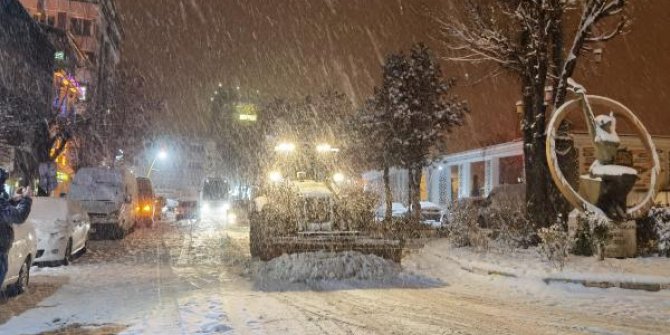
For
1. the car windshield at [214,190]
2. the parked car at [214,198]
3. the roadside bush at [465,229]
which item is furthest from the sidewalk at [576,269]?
the car windshield at [214,190]

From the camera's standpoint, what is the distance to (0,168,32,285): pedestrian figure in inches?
357

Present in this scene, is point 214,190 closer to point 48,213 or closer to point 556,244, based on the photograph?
point 48,213

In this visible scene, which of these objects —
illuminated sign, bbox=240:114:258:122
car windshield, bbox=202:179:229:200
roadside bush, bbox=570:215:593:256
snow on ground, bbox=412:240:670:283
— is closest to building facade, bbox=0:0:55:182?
car windshield, bbox=202:179:229:200

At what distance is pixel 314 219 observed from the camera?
47.4 feet

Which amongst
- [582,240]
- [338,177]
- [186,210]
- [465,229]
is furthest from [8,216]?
[186,210]

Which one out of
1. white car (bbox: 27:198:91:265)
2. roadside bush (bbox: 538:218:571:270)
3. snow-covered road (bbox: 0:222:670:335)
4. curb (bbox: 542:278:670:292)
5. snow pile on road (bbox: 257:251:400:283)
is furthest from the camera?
white car (bbox: 27:198:91:265)

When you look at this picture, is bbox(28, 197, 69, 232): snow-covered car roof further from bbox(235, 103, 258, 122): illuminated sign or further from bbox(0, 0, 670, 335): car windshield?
bbox(235, 103, 258, 122): illuminated sign

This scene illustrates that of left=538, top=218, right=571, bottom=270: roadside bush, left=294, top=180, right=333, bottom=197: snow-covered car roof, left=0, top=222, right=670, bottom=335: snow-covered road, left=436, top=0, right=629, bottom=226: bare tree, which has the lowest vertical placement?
left=0, top=222, right=670, bottom=335: snow-covered road

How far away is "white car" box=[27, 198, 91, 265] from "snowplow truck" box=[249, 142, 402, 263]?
171 inches

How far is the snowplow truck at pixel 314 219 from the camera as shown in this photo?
13.2m

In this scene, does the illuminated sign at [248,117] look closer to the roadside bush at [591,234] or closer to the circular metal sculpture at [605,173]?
the circular metal sculpture at [605,173]

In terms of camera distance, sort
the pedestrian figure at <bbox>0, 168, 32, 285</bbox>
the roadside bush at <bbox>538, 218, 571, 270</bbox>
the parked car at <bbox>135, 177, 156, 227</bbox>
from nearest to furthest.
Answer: the pedestrian figure at <bbox>0, 168, 32, 285</bbox> < the roadside bush at <bbox>538, 218, 571, 270</bbox> < the parked car at <bbox>135, 177, 156, 227</bbox>

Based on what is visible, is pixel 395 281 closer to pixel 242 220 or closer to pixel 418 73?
pixel 418 73

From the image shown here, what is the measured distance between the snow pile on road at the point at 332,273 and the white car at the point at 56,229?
495cm
